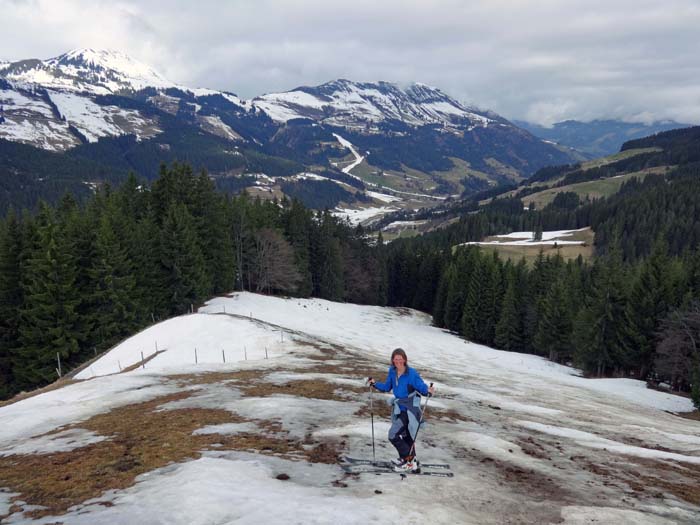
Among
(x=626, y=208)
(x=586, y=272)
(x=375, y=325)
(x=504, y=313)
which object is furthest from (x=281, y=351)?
(x=626, y=208)

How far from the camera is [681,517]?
825cm

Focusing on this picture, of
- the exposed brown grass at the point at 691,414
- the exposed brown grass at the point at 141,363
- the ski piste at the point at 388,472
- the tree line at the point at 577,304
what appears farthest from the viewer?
the tree line at the point at 577,304

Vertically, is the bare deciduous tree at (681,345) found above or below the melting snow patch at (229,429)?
below

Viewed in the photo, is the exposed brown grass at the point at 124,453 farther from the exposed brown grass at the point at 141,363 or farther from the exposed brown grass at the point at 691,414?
the exposed brown grass at the point at 691,414

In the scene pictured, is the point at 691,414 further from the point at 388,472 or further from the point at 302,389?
the point at 388,472

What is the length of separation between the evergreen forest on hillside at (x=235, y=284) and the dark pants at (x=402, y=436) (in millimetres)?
28717

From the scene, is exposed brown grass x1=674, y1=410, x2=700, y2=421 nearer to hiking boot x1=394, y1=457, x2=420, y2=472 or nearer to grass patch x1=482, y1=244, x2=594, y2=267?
hiking boot x1=394, y1=457, x2=420, y2=472

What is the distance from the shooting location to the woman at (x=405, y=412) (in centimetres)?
973

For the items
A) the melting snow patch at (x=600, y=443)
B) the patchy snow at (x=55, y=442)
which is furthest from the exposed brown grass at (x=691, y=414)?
the patchy snow at (x=55, y=442)

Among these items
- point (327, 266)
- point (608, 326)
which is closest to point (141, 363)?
point (608, 326)

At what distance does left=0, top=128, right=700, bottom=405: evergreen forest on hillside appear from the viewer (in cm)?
3881

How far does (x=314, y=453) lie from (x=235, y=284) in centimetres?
6185

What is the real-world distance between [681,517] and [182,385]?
678 inches

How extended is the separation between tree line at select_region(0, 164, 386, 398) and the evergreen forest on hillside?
0.50ft
